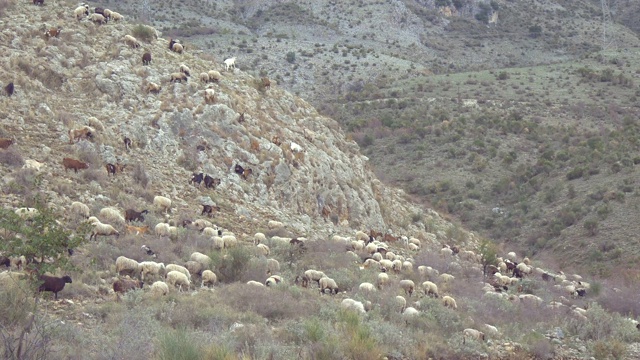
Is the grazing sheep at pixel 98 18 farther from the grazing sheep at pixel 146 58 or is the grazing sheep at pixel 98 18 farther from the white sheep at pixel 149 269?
the white sheep at pixel 149 269

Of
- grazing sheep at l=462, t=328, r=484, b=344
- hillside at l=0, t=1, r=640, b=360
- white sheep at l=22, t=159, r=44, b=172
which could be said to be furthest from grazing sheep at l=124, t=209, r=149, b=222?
grazing sheep at l=462, t=328, r=484, b=344

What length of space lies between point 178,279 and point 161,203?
507 cm

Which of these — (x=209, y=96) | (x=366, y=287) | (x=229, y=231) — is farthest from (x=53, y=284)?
(x=209, y=96)

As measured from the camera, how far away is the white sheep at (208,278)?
14422mm

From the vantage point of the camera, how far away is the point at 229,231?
18703 millimetres

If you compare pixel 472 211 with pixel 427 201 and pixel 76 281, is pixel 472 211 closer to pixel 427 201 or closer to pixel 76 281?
pixel 427 201

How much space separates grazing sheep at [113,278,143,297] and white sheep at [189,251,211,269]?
6.32 feet

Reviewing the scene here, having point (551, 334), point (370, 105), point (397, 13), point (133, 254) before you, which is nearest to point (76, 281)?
point (133, 254)

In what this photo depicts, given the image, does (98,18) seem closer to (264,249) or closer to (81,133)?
(81,133)

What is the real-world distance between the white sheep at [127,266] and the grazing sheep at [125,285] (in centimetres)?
42

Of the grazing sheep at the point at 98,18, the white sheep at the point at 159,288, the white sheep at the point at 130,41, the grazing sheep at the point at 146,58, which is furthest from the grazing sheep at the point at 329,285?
the grazing sheep at the point at 98,18

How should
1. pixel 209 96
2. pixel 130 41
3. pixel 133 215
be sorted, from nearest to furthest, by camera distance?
pixel 133 215 < pixel 209 96 < pixel 130 41

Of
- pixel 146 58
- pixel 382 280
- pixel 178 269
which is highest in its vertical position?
pixel 146 58

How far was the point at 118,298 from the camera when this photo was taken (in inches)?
482
